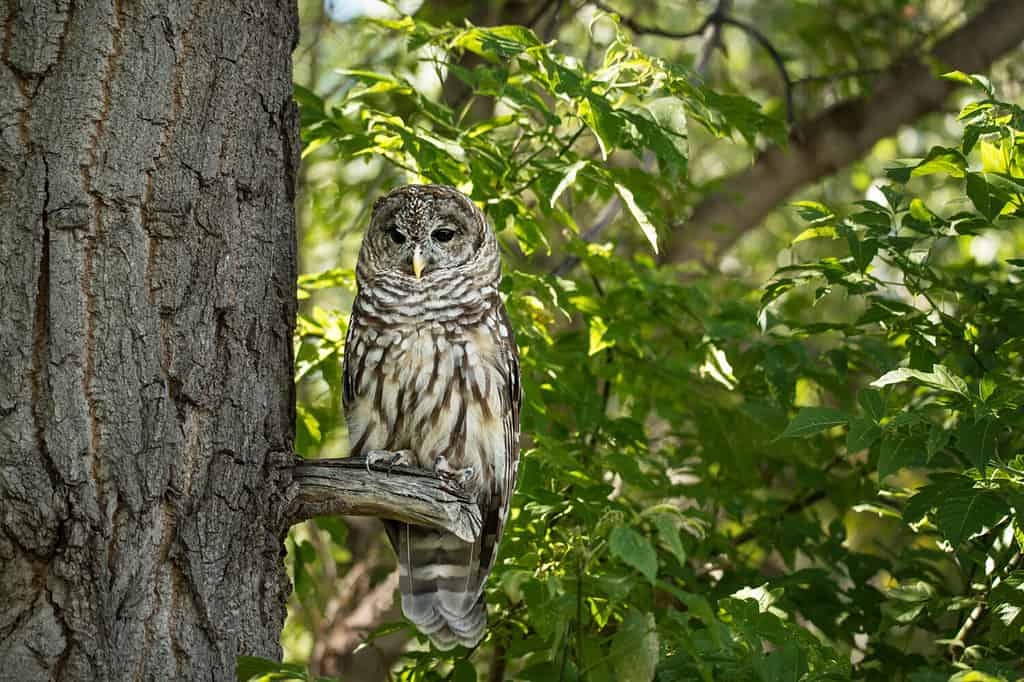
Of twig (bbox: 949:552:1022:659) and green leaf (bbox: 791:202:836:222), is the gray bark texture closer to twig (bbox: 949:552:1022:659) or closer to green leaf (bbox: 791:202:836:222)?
green leaf (bbox: 791:202:836:222)

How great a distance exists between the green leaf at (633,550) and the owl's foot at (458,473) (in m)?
1.18

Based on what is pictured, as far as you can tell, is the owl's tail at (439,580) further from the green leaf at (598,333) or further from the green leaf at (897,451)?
the green leaf at (897,451)

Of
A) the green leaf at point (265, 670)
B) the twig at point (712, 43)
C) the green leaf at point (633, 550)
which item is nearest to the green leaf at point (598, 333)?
the green leaf at point (633, 550)

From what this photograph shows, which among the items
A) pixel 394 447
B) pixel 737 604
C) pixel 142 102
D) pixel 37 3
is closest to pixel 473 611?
pixel 394 447

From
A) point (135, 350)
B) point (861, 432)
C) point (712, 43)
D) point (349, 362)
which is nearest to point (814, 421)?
point (861, 432)

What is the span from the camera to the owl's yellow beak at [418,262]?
A: 3.21 meters

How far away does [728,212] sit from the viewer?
20.1 ft

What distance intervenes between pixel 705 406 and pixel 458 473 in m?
A: 1.01

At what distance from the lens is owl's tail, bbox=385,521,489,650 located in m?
3.18

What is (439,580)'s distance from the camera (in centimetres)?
325

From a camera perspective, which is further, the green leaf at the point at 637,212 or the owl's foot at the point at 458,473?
the owl's foot at the point at 458,473

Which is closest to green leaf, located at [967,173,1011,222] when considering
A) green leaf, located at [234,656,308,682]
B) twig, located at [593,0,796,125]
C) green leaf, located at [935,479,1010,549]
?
green leaf, located at [935,479,1010,549]

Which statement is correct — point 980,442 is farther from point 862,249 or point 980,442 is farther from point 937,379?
point 862,249

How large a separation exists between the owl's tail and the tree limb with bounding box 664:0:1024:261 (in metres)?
3.09
